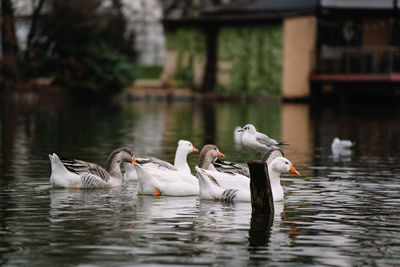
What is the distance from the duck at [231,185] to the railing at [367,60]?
32258mm

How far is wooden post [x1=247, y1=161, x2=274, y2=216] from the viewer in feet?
45.3

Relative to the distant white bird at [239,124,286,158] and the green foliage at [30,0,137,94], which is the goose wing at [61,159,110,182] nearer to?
the distant white bird at [239,124,286,158]

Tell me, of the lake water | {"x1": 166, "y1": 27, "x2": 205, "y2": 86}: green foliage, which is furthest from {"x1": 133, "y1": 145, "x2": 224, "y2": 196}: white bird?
{"x1": 166, "y1": 27, "x2": 205, "y2": 86}: green foliage

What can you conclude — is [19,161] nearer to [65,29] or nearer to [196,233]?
[196,233]

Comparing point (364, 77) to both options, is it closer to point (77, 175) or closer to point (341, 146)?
point (341, 146)

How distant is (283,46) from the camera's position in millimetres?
55906

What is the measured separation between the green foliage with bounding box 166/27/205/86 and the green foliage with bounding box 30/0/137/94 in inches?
121

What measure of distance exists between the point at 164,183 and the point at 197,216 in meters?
2.29

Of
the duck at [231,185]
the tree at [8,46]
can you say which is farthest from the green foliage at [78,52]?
the duck at [231,185]

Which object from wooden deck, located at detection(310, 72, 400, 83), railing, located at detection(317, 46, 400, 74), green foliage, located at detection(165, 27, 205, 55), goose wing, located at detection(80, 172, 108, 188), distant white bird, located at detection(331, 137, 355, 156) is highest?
green foliage, located at detection(165, 27, 205, 55)

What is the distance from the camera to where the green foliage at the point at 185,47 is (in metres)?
61.4

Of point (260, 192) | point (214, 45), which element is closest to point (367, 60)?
point (214, 45)

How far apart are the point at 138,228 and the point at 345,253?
9.61ft

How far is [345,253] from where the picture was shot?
10.9 meters
